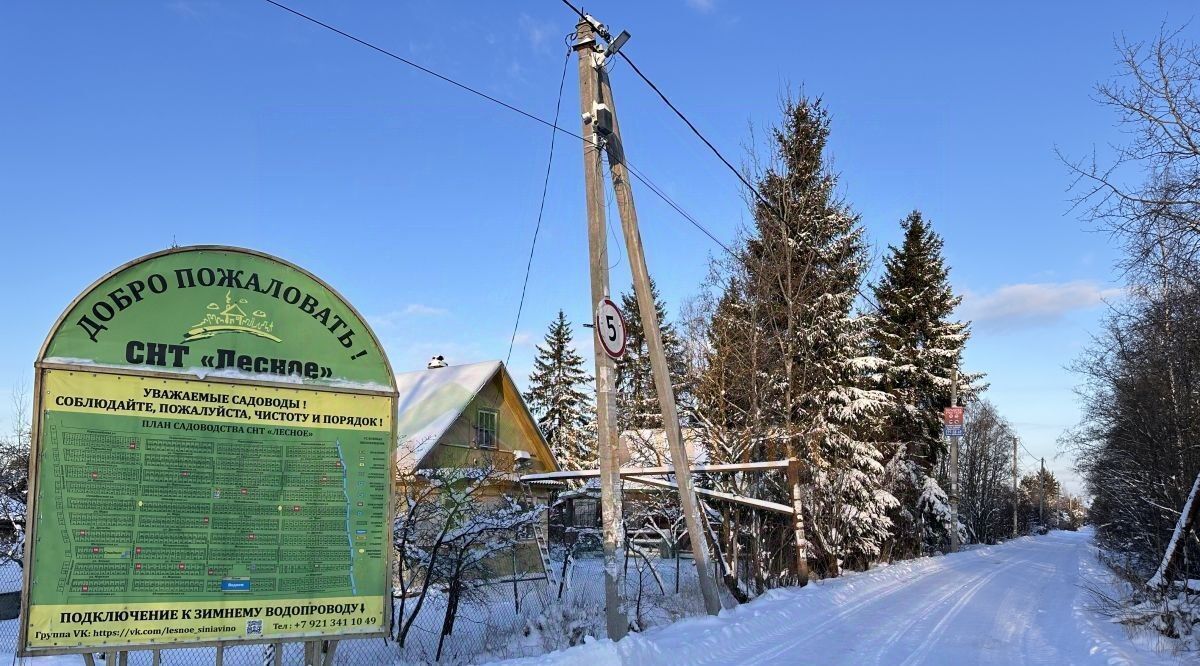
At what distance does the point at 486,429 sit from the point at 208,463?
20736 millimetres

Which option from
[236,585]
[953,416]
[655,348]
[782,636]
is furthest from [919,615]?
[953,416]

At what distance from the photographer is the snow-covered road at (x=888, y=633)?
362 inches

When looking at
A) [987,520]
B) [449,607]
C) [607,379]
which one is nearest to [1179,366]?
Result: [607,379]

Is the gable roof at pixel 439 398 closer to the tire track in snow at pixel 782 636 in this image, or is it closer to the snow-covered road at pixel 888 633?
the snow-covered road at pixel 888 633

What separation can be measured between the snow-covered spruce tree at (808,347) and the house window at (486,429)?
8.70 meters

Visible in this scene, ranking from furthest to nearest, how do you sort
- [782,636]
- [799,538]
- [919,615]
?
[799,538] < [919,615] < [782,636]

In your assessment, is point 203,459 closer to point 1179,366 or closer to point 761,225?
point 761,225

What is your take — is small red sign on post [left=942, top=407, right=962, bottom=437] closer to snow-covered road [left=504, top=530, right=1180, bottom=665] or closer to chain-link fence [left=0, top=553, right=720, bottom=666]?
snow-covered road [left=504, top=530, right=1180, bottom=665]

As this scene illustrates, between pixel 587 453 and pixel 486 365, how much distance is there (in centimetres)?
1437

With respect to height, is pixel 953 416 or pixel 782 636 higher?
pixel 953 416

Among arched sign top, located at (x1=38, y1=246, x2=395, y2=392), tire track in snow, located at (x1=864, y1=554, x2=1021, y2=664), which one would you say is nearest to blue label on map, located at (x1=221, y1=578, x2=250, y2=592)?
arched sign top, located at (x1=38, y1=246, x2=395, y2=392)

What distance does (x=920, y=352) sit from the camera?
3528 centimetres

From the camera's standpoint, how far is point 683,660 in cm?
876

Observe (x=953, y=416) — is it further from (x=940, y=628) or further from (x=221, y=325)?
(x=221, y=325)
